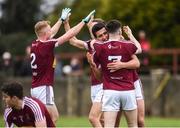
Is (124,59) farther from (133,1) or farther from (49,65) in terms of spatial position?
(133,1)

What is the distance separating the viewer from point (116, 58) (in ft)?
48.8

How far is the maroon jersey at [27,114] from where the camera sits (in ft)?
44.1

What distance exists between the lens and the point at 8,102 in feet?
43.9

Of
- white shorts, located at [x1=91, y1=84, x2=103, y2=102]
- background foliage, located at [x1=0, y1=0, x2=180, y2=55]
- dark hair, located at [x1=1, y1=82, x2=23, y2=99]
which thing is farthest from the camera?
background foliage, located at [x1=0, y1=0, x2=180, y2=55]

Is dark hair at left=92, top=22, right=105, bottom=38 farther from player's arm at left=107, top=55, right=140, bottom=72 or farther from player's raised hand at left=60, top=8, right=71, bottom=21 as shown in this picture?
player's arm at left=107, top=55, right=140, bottom=72

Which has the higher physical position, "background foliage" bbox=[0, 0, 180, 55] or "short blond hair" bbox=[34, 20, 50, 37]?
"background foliage" bbox=[0, 0, 180, 55]

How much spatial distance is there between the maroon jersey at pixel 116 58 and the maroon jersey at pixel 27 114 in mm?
1611

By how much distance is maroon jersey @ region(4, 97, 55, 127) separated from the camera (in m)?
13.4

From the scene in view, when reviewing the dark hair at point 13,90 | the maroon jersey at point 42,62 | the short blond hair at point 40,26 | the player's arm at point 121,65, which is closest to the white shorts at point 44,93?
the maroon jersey at point 42,62

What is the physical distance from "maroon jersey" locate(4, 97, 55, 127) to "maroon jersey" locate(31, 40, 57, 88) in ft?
8.93

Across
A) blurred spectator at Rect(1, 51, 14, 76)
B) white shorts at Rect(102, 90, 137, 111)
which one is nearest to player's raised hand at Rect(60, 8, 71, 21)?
white shorts at Rect(102, 90, 137, 111)

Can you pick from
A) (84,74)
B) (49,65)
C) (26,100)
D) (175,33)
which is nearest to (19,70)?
(84,74)

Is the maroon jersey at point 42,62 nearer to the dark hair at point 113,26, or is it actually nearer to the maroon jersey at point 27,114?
the dark hair at point 113,26

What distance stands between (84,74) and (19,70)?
2333 millimetres
